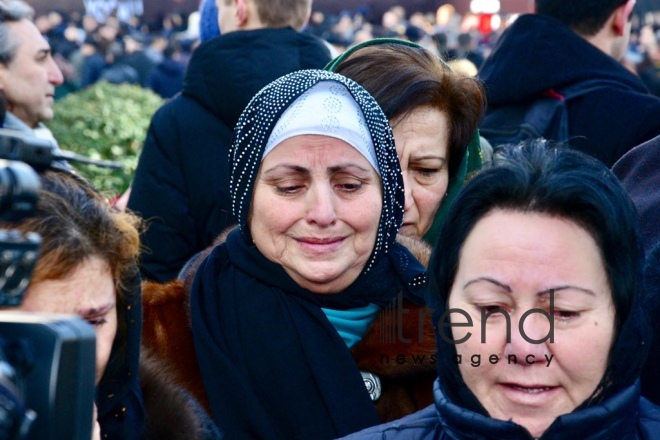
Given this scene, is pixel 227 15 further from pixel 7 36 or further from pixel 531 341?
pixel 531 341

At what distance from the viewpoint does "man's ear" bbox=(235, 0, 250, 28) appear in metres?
4.42

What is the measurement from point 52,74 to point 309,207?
3446 millimetres

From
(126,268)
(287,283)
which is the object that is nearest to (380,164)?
(287,283)

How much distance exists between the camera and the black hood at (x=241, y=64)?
13.6 ft

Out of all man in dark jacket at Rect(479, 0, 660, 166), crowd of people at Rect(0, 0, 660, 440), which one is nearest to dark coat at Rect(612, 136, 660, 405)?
crowd of people at Rect(0, 0, 660, 440)

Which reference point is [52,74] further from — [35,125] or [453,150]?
[453,150]

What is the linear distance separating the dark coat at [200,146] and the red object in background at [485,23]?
22.4 metres

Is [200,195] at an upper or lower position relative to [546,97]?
lower

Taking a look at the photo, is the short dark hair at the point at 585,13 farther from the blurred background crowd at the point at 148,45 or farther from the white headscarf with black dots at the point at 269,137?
the white headscarf with black dots at the point at 269,137

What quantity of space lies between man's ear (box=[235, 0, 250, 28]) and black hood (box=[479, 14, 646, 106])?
3.49 ft

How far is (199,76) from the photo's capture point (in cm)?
426

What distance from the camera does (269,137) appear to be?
281cm

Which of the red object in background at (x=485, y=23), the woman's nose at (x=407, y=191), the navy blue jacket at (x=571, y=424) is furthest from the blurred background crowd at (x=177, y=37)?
the navy blue jacket at (x=571, y=424)

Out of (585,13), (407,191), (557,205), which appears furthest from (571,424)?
(585,13)
